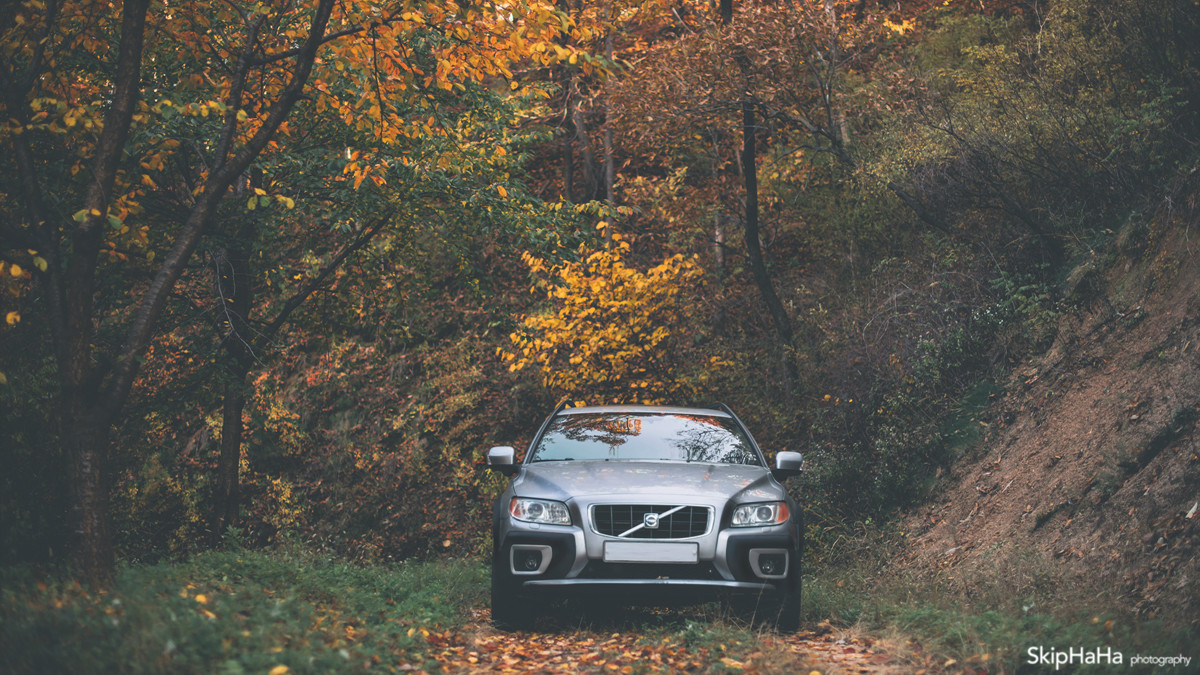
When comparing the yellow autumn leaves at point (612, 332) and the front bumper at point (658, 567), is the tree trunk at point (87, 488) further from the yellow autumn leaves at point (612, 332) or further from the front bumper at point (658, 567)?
the yellow autumn leaves at point (612, 332)

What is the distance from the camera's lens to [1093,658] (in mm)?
5230

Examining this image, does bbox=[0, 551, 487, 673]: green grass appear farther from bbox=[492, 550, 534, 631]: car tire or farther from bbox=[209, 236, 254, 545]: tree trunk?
bbox=[209, 236, 254, 545]: tree trunk

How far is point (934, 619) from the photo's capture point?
6.77 meters

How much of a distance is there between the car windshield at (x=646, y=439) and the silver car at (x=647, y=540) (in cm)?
50

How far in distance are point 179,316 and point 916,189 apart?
989cm

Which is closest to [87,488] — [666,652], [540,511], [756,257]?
[540,511]

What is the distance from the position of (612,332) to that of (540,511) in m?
7.21

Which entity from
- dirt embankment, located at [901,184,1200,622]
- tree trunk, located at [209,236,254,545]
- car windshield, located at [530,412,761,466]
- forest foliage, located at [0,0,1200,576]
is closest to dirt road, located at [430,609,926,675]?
car windshield, located at [530,412,761,466]

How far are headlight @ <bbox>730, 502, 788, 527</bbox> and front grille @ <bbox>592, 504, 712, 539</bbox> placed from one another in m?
0.22

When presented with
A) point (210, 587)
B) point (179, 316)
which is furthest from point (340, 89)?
point (210, 587)

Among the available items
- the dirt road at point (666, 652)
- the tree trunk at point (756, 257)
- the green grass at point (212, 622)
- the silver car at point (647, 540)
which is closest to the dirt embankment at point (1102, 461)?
the dirt road at point (666, 652)

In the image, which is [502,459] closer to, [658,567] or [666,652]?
[658,567]

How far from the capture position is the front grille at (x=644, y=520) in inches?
265

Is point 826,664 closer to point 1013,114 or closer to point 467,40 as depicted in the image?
point 467,40
